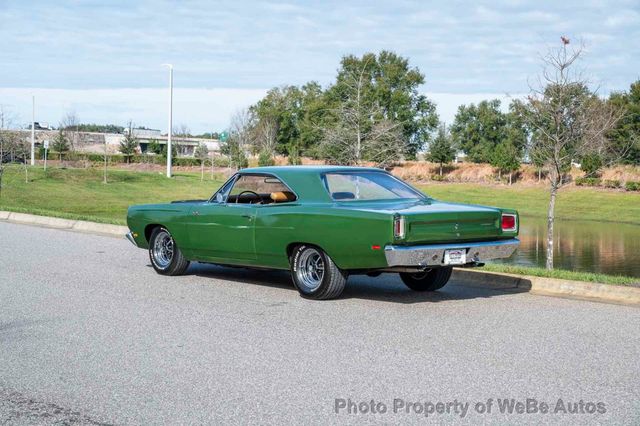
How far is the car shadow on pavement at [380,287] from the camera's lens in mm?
10180

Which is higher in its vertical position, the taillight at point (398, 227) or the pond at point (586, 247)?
the taillight at point (398, 227)

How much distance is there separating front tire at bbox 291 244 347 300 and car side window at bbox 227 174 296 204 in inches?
31.8

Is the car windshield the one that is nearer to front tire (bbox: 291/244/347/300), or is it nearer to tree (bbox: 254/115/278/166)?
front tire (bbox: 291/244/347/300)

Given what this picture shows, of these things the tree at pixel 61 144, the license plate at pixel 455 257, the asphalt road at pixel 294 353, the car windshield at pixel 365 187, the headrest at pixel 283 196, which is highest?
the tree at pixel 61 144

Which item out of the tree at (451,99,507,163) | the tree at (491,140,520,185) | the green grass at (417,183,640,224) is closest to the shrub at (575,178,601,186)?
the green grass at (417,183,640,224)

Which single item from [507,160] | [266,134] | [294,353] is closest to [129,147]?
[266,134]

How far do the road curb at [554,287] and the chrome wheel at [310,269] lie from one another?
242 cm

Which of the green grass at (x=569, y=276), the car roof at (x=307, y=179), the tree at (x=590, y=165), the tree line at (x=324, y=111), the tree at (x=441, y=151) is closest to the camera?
the car roof at (x=307, y=179)

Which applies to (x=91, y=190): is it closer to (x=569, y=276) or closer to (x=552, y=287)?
(x=569, y=276)

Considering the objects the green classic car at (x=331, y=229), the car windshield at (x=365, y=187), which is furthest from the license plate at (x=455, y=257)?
the car windshield at (x=365, y=187)

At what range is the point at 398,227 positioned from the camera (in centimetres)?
891

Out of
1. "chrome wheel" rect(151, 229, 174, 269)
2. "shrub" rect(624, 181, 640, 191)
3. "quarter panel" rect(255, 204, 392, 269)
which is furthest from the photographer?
"shrub" rect(624, 181, 640, 191)

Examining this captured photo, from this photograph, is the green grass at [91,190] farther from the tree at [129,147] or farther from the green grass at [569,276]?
the green grass at [569,276]

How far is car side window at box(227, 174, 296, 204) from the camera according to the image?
1049cm
